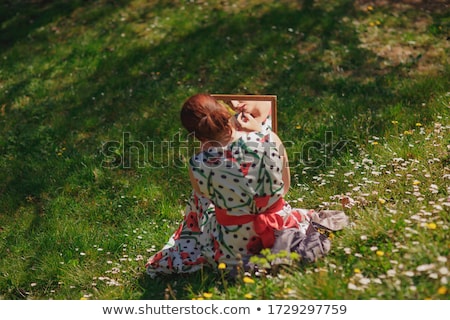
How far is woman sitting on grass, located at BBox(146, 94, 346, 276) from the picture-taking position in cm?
441

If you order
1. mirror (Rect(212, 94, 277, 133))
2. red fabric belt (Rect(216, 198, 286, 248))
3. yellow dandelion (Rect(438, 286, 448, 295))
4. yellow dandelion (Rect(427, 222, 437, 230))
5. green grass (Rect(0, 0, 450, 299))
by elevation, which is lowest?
green grass (Rect(0, 0, 450, 299))

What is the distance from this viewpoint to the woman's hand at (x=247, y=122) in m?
4.84

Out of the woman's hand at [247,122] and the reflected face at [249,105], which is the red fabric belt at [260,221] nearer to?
the woman's hand at [247,122]

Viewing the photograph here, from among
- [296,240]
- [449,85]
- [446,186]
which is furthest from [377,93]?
[296,240]

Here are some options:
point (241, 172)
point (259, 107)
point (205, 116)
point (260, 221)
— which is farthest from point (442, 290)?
point (259, 107)

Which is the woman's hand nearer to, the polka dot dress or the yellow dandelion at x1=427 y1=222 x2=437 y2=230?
the polka dot dress

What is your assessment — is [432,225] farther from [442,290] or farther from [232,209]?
[232,209]

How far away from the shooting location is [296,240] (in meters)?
4.57

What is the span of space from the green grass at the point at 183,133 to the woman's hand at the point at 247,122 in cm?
112

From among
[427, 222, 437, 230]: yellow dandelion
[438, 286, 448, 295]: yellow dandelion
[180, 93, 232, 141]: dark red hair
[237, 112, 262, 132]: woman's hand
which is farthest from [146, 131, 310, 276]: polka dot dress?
[438, 286, 448, 295]: yellow dandelion

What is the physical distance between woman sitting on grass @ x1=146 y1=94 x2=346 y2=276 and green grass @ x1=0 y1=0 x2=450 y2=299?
0.20 meters

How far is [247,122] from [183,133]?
9.29 ft
